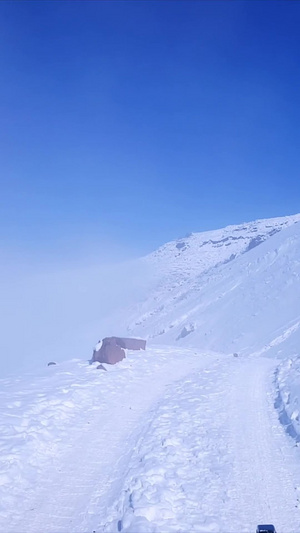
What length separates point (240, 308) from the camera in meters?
33.8

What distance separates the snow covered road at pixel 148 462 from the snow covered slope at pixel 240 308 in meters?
14.9

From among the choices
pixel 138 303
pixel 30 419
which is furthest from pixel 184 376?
pixel 138 303

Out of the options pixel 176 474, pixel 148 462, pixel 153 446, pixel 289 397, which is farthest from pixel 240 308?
pixel 176 474

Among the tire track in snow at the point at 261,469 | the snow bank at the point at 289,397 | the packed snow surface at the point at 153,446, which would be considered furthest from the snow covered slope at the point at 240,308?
the tire track in snow at the point at 261,469

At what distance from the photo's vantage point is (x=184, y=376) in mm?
15156

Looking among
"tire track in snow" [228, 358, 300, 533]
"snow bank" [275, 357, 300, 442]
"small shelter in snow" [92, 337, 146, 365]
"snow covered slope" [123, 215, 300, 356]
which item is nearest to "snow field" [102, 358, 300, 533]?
"tire track in snow" [228, 358, 300, 533]

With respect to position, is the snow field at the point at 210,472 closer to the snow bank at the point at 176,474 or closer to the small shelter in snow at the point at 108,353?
the snow bank at the point at 176,474

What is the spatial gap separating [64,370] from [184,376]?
4512 millimetres

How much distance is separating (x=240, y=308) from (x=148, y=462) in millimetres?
27526

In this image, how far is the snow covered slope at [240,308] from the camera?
28484 millimetres

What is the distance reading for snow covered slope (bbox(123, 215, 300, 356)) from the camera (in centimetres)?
2848

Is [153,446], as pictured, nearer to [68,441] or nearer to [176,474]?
[176,474]

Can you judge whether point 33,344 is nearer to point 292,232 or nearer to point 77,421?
point 292,232

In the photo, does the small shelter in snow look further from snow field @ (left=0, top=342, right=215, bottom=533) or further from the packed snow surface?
snow field @ (left=0, top=342, right=215, bottom=533)
